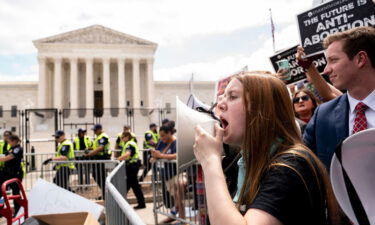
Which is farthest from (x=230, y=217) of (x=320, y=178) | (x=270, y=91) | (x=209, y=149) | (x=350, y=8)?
(x=350, y=8)

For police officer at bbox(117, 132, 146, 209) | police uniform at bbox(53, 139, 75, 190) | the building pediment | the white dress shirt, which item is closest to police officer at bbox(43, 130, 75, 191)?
police uniform at bbox(53, 139, 75, 190)

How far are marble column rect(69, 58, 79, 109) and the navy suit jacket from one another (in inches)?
2073

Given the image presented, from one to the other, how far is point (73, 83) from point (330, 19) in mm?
52665

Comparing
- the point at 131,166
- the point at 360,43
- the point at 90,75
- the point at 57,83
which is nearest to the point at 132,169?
the point at 131,166

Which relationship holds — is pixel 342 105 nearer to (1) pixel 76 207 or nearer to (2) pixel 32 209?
(1) pixel 76 207

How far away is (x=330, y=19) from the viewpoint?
11.1 feet

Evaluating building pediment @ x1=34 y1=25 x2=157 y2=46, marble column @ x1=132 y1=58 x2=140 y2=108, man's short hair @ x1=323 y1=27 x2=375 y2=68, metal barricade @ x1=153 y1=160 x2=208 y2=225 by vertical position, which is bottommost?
metal barricade @ x1=153 y1=160 x2=208 y2=225

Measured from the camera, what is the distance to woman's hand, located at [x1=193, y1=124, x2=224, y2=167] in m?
1.34

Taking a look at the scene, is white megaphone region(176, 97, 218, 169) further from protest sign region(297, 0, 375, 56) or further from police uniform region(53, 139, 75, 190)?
police uniform region(53, 139, 75, 190)

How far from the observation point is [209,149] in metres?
1.36

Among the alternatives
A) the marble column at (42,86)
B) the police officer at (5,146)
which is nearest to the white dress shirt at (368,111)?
the police officer at (5,146)

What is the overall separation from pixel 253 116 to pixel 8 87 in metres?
60.2

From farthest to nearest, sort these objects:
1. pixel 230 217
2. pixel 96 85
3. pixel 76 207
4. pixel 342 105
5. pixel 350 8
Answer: pixel 96 85, pixel 76 207, pixel 350 8, pixel 342 105, pixel 230 217

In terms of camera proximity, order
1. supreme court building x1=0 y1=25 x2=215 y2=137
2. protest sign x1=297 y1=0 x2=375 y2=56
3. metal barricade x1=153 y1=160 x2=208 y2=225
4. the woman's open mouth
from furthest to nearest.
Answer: supreme court building x1=0 y1=25 x2=215 y2=137
metal barricade x1=153 y1=160 x2=208 y2=225
protest sign x1=297 y1=0 x2=375 y2=56
the woman's open mouth
